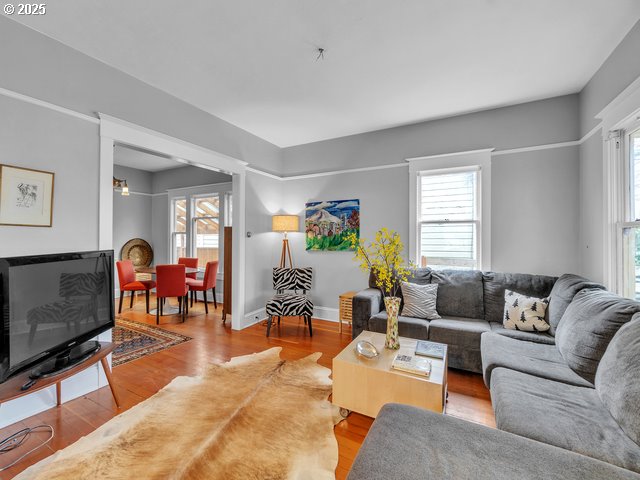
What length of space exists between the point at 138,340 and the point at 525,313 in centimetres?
431

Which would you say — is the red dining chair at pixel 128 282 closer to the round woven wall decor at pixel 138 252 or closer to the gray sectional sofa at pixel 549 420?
the round woven wall decor at pixel 138 252

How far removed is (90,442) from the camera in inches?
68.9

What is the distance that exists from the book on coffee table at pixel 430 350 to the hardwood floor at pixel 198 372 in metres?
0.45

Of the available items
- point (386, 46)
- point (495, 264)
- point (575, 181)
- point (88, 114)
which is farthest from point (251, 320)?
point (575, 181)

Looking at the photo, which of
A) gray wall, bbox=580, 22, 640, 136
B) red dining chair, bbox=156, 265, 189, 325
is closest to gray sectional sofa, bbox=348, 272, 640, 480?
gray wall, bbox=580, 22, 640, 136

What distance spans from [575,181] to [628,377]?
250 cm

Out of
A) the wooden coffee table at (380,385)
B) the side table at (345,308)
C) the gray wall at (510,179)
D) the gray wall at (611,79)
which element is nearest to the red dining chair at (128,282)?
the side table at (345,308)

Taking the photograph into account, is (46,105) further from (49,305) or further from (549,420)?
(549,420)

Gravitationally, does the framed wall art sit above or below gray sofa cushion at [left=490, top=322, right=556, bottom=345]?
above

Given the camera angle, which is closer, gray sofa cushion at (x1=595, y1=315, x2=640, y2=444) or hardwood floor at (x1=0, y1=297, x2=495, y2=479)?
gray sofa cushion at (x1=595, y1=315, x2=640, y2=444)

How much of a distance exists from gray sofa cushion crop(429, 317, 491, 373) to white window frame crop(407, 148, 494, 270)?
3.42 ft

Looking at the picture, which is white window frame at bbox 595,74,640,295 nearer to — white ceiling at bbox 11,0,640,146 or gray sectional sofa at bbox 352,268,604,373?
gray sectional sofa at bbox 352,268,604,373

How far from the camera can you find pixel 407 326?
110 inches

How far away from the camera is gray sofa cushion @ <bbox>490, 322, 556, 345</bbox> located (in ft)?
7.56
